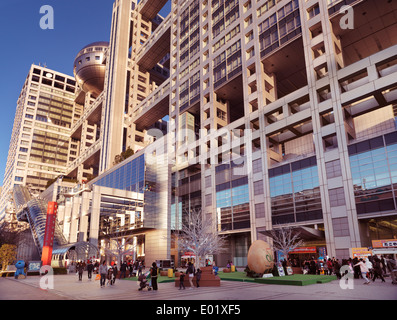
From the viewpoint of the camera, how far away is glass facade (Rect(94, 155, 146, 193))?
2287 inches

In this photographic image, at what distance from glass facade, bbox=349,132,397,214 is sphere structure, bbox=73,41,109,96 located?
106186 millimetres

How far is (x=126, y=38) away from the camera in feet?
328

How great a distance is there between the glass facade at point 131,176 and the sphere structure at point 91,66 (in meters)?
63.4

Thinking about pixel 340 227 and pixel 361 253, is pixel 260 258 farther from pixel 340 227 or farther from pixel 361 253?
pixel 340 227

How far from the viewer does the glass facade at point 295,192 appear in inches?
1510

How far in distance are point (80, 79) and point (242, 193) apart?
100892 millimetres

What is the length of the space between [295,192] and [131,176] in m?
33.4

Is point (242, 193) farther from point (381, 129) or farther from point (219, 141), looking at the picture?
point (381, 129)

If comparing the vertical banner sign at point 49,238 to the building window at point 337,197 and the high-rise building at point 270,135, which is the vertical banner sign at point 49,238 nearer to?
the high-rise building at point 270,135

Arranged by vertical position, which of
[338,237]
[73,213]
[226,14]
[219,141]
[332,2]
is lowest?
[338,237]

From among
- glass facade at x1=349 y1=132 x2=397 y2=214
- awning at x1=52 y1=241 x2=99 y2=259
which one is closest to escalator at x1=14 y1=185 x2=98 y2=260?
awning at x1=52 y1=241 x2=99 y2=259

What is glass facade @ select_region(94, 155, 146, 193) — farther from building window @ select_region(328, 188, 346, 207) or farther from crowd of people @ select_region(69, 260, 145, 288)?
building window @ select_region(328, 188, 346, 207)
